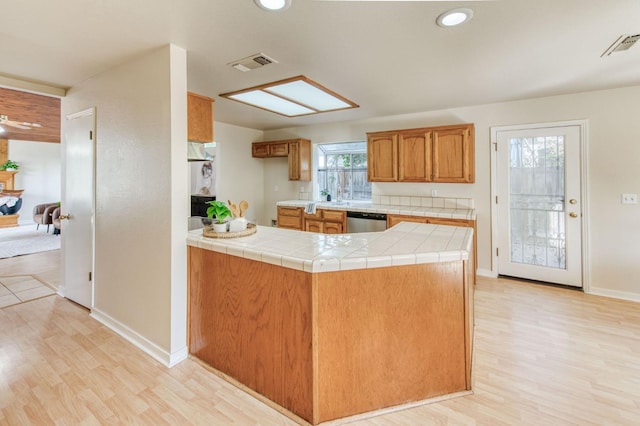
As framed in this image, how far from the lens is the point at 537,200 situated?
368cm

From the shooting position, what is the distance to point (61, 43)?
6.77 feet

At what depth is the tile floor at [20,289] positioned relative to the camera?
3.26 m

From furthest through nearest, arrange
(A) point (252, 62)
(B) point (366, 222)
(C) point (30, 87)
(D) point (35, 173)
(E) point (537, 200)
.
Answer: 1. (D) point (35, 173)
2. (B) point (366, 222)
3. (E) point (537, 200)
4. (C) point (30, 87)
5. (A) point (252, 62)

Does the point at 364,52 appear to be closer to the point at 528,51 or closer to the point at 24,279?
the point at 528,51

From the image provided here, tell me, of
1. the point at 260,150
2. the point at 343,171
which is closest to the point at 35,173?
the point at 260,150

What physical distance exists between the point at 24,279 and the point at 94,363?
9.87 ft

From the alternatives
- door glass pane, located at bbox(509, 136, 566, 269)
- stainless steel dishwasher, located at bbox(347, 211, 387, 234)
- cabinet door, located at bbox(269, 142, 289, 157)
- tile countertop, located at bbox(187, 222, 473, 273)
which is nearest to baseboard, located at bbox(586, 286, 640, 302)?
door glass pane, located at bbox(509, 136, 566, 269)

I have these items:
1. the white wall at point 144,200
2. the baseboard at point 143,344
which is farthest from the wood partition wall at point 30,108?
the baseboard at point 143,344

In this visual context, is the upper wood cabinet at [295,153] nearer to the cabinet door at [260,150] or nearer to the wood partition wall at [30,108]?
the cabinet door at [260,150]

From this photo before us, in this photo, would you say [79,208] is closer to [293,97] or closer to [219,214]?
[219,214]

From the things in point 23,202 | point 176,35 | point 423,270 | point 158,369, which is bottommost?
point 158,369

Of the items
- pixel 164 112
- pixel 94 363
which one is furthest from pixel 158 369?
pixel 164 112

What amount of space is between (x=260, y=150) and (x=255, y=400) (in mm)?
4506

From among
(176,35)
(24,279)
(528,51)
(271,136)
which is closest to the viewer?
(176,35)
